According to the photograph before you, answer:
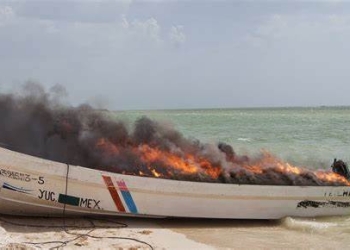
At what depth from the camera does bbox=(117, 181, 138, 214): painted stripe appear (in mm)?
11031

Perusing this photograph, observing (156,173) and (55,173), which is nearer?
(55,173)

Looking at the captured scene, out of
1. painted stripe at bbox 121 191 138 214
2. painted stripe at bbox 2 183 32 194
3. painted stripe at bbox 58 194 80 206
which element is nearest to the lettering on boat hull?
painted stripe at bbox 121 191 138 214

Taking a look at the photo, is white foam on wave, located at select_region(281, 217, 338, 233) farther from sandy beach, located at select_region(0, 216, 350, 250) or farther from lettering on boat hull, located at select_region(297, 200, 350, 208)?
lettering on boat hull, located at select_region(297, 200, 350, 208)

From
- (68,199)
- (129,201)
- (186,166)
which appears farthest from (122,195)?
(186,166)

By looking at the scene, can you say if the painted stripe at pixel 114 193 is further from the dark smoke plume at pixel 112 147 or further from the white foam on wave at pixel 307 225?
the white foam on wave at pixel 307 225

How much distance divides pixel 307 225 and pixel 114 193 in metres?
5.36

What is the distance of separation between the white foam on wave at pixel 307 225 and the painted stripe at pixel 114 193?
14.9ft

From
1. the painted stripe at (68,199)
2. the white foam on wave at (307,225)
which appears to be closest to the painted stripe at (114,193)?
the painted stripe at (68,199)

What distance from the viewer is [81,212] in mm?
11078

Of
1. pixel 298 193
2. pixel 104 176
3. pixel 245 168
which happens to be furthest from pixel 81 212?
pixel 298 193

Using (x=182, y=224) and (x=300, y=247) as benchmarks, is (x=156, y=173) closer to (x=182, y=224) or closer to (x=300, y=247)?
(x=182, y=224)

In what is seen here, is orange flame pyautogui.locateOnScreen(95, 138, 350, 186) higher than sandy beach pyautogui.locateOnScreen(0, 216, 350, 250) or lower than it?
higher

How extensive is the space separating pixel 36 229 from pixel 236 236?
4.76 metres

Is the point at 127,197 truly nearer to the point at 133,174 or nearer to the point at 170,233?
the point at 133,174
